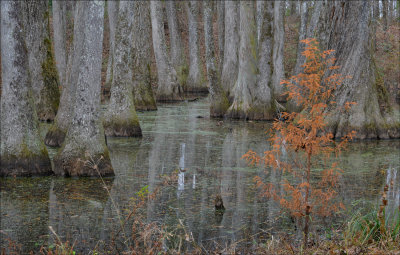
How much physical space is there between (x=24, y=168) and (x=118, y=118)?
15.4ft

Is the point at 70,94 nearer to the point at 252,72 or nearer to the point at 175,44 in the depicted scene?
the point at 252,72

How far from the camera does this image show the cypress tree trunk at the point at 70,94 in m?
10.9

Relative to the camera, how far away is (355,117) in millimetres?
13406

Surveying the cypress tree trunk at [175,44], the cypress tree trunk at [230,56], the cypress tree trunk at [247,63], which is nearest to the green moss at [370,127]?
the cypress tree trunk at [247,63]

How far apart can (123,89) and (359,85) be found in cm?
587

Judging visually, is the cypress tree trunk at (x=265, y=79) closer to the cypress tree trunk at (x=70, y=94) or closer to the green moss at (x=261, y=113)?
the green moss at (x=261, y=113)

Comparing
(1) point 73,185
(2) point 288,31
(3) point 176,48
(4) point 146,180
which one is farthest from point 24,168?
(2) point 288,31

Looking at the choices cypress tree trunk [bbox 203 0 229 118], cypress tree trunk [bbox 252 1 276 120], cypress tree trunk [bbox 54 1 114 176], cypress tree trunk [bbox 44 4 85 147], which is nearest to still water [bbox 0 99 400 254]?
cypress tree trunk [bbox 54 1 114 176]

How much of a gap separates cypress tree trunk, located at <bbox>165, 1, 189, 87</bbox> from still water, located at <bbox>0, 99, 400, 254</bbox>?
45.3ft

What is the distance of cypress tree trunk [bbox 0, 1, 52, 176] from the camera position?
8766mm

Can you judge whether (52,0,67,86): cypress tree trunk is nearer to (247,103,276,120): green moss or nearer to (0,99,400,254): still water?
(247,103,276,120): green moss

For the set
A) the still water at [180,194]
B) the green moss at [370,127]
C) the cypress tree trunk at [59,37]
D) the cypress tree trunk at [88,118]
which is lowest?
the still water at [180,194]

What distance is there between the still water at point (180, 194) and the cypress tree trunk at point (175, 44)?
13811 millimetres

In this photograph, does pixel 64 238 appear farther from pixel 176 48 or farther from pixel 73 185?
pixel 176 48
